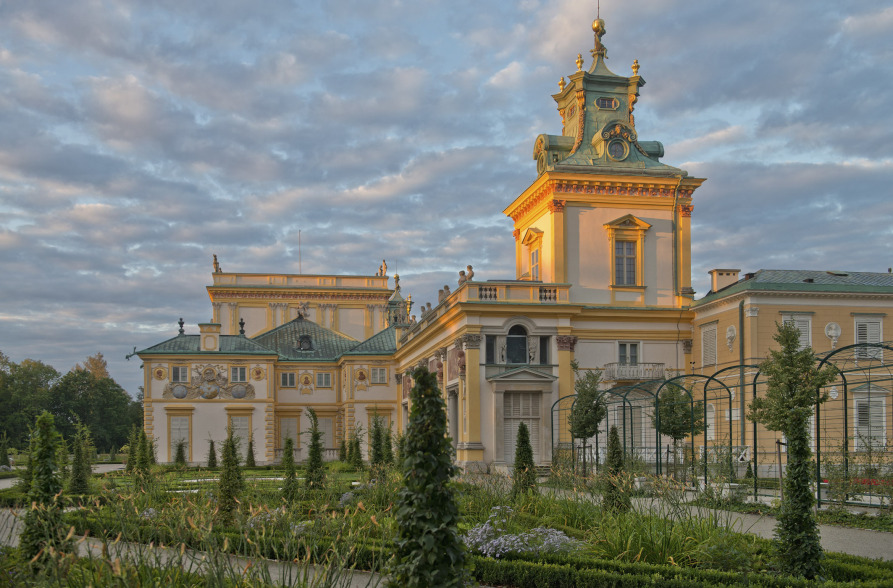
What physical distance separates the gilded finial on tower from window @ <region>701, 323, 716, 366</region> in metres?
14.5

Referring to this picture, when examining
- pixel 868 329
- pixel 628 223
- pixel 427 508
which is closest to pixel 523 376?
pixel 628 223

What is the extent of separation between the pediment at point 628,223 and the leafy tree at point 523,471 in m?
19.3

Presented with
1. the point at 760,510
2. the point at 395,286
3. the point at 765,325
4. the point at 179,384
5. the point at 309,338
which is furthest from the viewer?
the point at 395,286

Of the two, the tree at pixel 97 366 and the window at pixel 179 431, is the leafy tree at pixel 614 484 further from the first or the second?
the tree at pixel 97 366

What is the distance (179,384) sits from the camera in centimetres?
4784

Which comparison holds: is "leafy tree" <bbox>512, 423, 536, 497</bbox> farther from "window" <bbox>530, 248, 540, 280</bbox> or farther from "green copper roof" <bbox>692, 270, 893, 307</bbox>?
"window" <bbox>530, 248, 540, 280</bbox>

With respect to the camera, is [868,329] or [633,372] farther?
[633,372]

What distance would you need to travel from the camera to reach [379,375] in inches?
2024

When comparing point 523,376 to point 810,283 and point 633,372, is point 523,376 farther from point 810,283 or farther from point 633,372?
point 810,283

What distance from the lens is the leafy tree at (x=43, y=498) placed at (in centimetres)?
1045

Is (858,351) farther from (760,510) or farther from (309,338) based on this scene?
(309,338)

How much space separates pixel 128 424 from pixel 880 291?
6691 centimetres

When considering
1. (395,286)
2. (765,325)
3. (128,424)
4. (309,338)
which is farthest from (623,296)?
(128,424)

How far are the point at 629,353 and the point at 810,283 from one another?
808 centimetres
